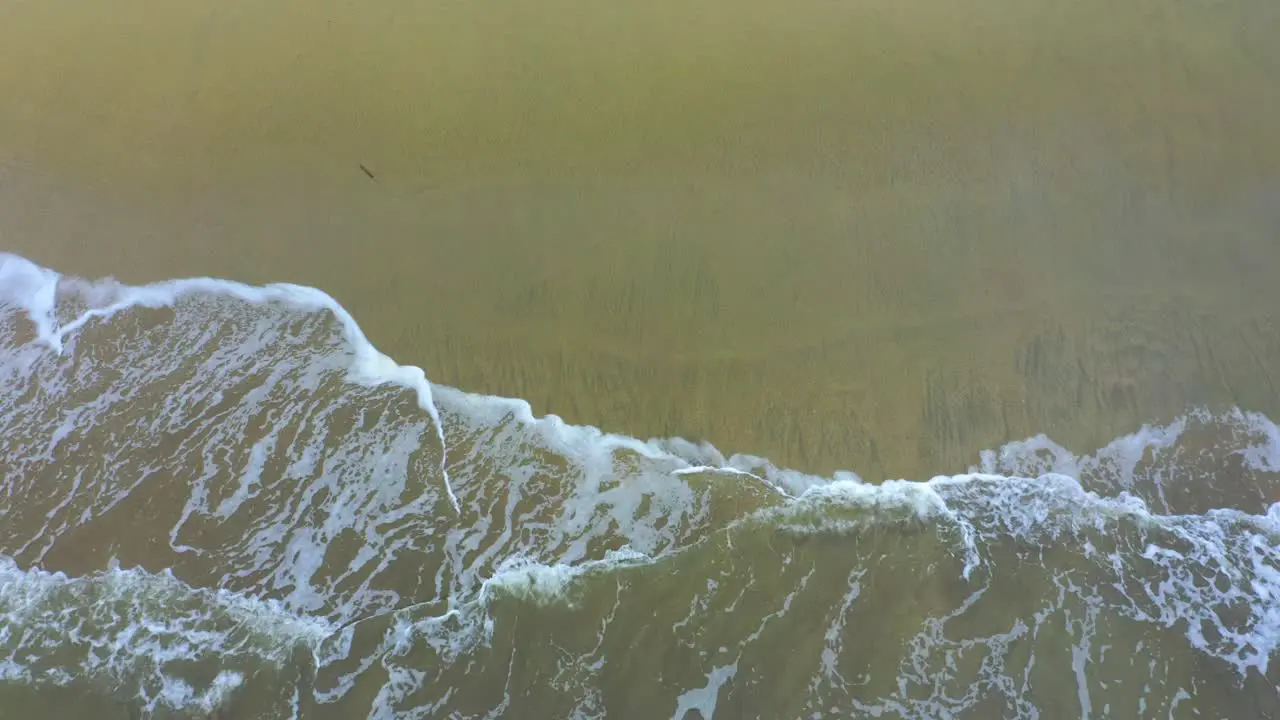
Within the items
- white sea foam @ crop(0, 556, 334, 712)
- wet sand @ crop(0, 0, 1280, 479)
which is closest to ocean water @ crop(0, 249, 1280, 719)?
white sea foam @ crop(0, 556, 334, 712)

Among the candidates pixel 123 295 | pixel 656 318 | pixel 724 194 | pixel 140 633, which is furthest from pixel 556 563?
pixel 123 295

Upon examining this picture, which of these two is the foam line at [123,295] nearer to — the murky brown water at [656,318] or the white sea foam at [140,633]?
the murky brown water at [656,318]

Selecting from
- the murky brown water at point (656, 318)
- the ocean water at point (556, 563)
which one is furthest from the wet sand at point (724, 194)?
the ocean water at point (556, 563)

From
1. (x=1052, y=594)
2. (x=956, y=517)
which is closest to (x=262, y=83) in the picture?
(x=956, y=517)

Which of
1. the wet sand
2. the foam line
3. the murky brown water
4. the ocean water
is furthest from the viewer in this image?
the foam line

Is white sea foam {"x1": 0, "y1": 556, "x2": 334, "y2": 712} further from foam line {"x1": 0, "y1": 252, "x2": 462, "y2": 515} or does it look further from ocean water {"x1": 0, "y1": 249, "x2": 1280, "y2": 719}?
foam line {"x1": 0, "y1": 252, "x2": 462, "y2": 515}

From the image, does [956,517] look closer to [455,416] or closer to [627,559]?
[627,559]
